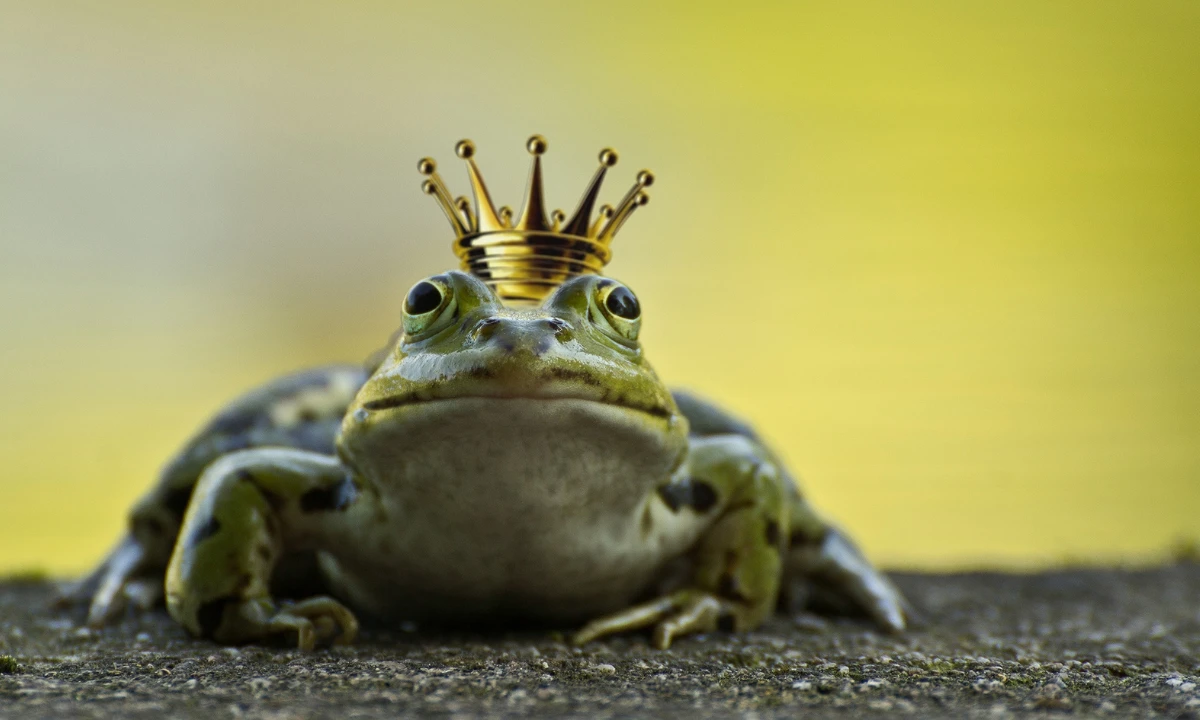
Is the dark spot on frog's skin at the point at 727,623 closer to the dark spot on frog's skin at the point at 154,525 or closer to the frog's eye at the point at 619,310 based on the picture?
the frog's eye at the point at 619,310

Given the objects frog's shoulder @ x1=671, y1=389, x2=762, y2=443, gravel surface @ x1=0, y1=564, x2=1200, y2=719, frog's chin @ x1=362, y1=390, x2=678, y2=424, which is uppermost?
frog's shoulder @ x1=671, y1=389, x2=762, y2=443

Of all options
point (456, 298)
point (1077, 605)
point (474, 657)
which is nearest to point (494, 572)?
point (474, 657)

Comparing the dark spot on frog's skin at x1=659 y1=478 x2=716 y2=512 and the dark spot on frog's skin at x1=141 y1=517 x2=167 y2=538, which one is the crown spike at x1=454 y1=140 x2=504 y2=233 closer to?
the dark spot on frog's skin at x1=659 y1=478 x2=716 y2=512

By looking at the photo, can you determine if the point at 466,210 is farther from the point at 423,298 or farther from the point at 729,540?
the point at 729,540

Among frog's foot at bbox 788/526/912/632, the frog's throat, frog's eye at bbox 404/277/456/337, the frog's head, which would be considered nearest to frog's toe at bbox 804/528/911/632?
frog's foot at bbox 788/526/912/632

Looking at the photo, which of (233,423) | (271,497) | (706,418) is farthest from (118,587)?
(706,418)

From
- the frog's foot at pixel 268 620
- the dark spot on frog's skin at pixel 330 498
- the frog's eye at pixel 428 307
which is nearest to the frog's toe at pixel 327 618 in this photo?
the frog's foot at pixel 268 620
